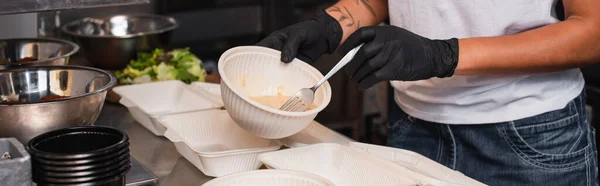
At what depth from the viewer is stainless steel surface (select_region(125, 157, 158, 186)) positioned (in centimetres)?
150

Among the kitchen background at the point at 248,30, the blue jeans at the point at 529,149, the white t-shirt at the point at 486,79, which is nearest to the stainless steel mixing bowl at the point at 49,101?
the white t-shirt at the point at 486,79

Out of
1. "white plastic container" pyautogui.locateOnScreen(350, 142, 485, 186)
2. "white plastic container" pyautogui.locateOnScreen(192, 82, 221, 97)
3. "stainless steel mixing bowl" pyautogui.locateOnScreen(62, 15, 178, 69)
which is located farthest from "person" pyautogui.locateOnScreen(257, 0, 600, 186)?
"stainless steel mixing bowl" pyautogui.locateOnScreen(62, 15, 178, 69)

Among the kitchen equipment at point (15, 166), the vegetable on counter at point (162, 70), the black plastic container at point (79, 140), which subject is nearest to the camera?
the kitchen equipment at point (15, 166)

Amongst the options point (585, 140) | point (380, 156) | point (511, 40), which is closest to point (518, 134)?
point (585, 140)

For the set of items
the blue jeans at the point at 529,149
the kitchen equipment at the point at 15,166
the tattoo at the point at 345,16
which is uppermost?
the kitchen equipment at the point at 15,166

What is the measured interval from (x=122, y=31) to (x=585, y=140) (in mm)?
1668

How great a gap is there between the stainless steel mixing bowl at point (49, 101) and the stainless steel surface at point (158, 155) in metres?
0.14

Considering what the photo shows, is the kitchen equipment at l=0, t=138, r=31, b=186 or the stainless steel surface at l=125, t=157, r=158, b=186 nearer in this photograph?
the kitchen equipment at l=0, t=138, r=31, b=186

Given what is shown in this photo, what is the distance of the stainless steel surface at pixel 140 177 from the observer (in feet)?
4.93

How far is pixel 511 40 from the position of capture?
5.58 ft

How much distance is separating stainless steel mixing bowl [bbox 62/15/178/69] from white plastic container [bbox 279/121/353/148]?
0.89 meters

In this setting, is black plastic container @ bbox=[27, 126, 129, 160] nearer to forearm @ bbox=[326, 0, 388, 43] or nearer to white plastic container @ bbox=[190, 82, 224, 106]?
white plastic container @ bbox=[190, 82, 224, 106]

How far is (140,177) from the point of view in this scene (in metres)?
1.53

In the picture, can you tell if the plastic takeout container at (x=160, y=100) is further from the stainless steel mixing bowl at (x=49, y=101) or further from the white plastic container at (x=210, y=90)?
the stainless steel mixing bowl at (x=49, y=101)
